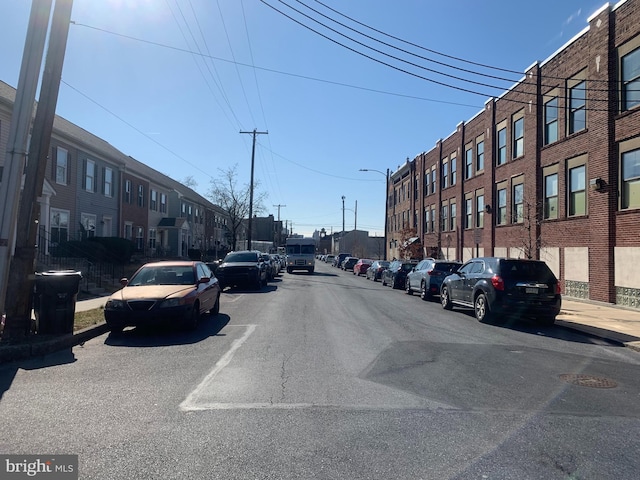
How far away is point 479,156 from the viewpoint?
97.3ft

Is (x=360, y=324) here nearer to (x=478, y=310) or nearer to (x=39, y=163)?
(x=478, y=310)

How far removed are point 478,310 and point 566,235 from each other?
28.4 ft

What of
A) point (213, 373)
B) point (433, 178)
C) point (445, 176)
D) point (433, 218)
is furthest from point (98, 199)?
point (433, 178)

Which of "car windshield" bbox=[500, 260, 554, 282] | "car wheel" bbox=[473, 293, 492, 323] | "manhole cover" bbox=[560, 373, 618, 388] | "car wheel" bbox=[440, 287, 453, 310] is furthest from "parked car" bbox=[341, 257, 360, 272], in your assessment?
"manhole cover" bbox=[560, 373, 618, 388]

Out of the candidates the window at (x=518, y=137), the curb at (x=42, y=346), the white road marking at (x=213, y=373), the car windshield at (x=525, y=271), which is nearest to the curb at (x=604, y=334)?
the car windshield at (x=525, y=271)

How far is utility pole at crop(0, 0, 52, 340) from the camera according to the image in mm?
8562

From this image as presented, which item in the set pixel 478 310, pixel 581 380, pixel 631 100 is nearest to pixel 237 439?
pixel 581 380

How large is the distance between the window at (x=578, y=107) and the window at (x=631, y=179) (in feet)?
9.33

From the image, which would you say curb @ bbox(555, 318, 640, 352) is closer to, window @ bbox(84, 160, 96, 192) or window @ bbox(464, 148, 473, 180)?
window @ bbox(464, 148, 473, 180)

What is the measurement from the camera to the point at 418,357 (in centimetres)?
802

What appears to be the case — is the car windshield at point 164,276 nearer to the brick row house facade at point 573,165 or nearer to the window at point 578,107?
the brick row house facade at point 573,165

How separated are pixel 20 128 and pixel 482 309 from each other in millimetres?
10942

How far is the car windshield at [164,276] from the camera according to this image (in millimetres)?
11172

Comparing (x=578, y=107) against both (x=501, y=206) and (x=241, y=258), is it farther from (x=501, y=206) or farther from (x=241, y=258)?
(x=241, y=258)
